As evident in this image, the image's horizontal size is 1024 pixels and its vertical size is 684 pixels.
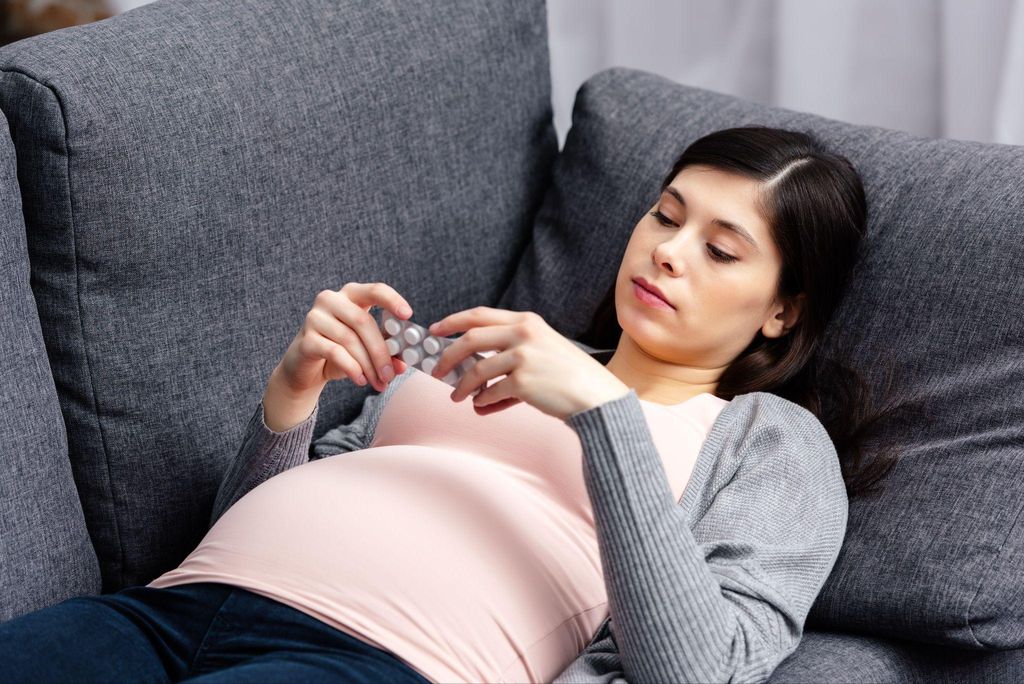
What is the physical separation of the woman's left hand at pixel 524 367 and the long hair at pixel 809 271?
0.39 meters

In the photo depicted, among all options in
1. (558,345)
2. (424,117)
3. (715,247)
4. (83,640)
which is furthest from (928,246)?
(83,640)

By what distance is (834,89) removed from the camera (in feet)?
7.04

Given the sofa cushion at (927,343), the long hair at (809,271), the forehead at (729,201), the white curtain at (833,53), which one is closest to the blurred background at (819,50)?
the white curtain at (833,53)

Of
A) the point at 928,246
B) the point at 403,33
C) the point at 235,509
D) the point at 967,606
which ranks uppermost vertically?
the point at 403,33

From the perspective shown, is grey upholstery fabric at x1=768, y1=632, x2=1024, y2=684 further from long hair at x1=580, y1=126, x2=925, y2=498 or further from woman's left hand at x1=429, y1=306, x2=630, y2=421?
woman's left hand at x1=429, y1=306, x2=630, y2=421

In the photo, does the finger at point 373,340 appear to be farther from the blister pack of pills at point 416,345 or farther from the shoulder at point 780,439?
the shoulder at point 780,439

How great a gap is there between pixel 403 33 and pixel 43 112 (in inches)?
20.1

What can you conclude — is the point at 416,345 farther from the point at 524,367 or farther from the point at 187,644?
the point at 187,644

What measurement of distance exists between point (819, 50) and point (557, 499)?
3.98 feet

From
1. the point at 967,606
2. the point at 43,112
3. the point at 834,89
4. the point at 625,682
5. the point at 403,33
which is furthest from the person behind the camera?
the point at 834,89

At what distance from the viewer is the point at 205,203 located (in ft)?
4.69

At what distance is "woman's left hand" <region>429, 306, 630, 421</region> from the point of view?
1.08 m

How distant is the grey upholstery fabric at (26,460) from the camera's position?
1.27 meters

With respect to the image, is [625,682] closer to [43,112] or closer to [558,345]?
[558,345]
